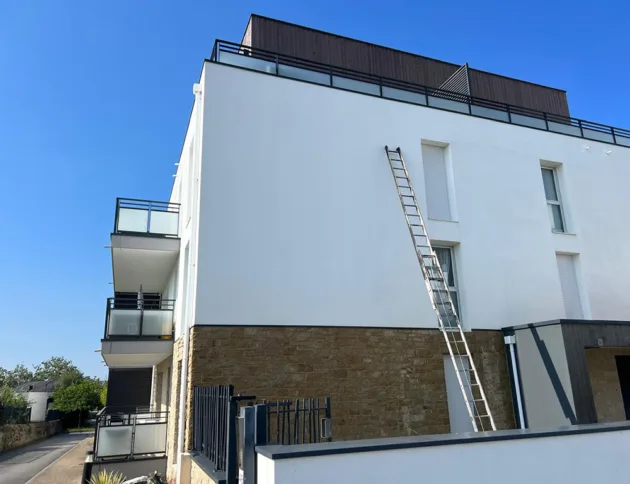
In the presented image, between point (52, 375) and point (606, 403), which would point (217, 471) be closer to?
point (606, 403)

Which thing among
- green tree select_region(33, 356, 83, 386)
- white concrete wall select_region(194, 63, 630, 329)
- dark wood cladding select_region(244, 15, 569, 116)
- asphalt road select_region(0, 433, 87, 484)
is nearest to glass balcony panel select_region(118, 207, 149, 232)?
white concrete wall select_region(194, 63, 630, 329)

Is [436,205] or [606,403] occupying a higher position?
[436,205]

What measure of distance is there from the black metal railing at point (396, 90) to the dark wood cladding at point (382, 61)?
1474mm

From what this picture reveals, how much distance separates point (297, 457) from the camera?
11.8 ft

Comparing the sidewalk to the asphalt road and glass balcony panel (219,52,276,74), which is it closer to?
the asphalt road

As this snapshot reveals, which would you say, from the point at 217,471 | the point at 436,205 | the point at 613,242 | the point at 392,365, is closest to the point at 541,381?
the point at 392,365

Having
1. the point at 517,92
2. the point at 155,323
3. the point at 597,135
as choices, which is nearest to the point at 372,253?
the point at 155,323

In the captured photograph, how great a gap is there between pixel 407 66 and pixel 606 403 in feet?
35.9

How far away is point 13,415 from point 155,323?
23.2 m

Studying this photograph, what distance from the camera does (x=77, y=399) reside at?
43562mm

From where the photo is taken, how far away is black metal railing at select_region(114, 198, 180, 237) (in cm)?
1081

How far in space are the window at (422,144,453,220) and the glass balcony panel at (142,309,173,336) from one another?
21.5 ft

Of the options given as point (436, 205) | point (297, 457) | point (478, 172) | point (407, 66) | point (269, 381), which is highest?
point (407, 66)

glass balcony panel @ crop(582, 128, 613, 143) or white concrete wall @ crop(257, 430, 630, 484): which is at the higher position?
glass balcony panel @ crop(582, 128, 613, 143)
